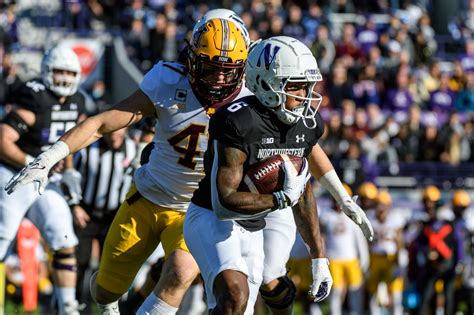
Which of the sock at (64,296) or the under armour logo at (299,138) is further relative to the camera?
the sock at (64,296)

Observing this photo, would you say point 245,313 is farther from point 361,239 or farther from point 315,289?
point 361,239

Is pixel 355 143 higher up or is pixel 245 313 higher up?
pixel 245 313

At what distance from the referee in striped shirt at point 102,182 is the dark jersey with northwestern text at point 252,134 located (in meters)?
3.67

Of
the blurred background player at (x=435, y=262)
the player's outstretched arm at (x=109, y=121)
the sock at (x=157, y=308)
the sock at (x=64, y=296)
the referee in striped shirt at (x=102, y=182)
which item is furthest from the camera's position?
the blurred background player at (x=435, y=262)

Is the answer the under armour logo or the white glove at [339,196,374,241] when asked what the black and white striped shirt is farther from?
the under armour logo

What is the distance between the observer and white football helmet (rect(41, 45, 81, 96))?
8.28 m

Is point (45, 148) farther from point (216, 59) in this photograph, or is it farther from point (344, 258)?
point (344, 258)

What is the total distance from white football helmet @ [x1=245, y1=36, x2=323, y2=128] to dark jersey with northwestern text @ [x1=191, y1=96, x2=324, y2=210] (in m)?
0.06

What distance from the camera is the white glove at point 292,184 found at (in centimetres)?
557

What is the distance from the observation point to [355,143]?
14.8 metres

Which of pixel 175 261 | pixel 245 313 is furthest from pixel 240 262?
pixel 175 261

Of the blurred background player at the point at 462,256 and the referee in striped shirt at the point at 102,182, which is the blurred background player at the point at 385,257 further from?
the referee in striped shirt at the point at 102,182

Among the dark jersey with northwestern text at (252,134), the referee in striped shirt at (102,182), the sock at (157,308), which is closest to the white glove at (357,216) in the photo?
the dark jersey with northwestern text at (252,134)

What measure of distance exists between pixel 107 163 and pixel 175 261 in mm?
3467
